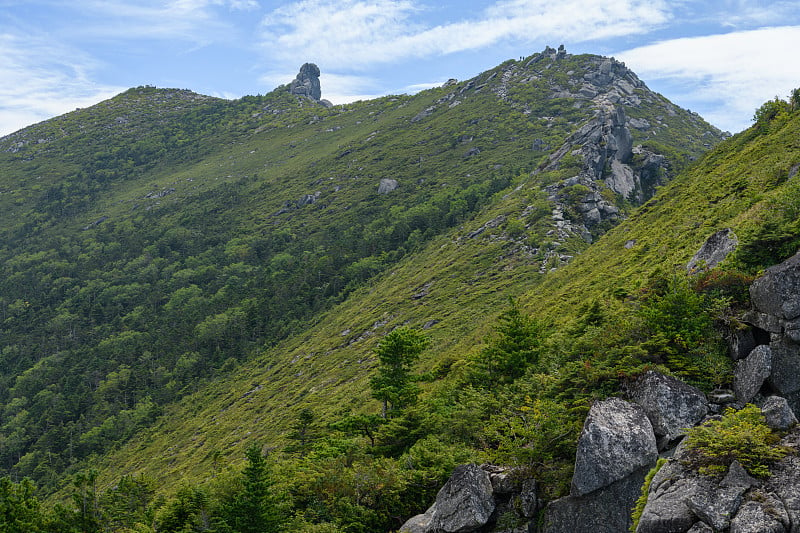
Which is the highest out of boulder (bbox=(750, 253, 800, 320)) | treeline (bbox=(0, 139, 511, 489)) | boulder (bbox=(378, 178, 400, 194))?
boulder (bbox=(378, 178, 400, 194))

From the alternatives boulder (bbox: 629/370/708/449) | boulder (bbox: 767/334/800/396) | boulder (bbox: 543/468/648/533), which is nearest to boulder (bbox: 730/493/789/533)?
boulder (bbox: 629/370/708/449)

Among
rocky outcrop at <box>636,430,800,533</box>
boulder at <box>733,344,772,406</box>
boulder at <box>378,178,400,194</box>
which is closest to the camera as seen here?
rocky outcrop at <box>636,430,800,533</box>

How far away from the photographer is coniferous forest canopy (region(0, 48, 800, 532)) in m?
22.2

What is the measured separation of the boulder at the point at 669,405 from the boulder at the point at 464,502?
6.87 meters

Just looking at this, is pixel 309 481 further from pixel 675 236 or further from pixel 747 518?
pixel 675 236

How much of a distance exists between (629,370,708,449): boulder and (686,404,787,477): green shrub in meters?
2.11

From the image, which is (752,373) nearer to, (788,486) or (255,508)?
(788,486)

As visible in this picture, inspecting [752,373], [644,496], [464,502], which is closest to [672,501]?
[644,496]

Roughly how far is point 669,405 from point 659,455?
1.79 m

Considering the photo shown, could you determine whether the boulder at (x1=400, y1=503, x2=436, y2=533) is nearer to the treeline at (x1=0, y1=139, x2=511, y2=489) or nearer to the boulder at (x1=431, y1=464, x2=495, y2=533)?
the boulder at (x1=431, y1=464, x2=495, y2=533)

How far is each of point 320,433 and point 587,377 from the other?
82.6 feet

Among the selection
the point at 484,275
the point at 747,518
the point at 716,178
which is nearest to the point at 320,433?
the point at 747,518

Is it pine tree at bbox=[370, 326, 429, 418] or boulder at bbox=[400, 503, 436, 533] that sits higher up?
pine tree at bbox=[370, 326, 429, 418]

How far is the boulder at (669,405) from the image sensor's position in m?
17.2
